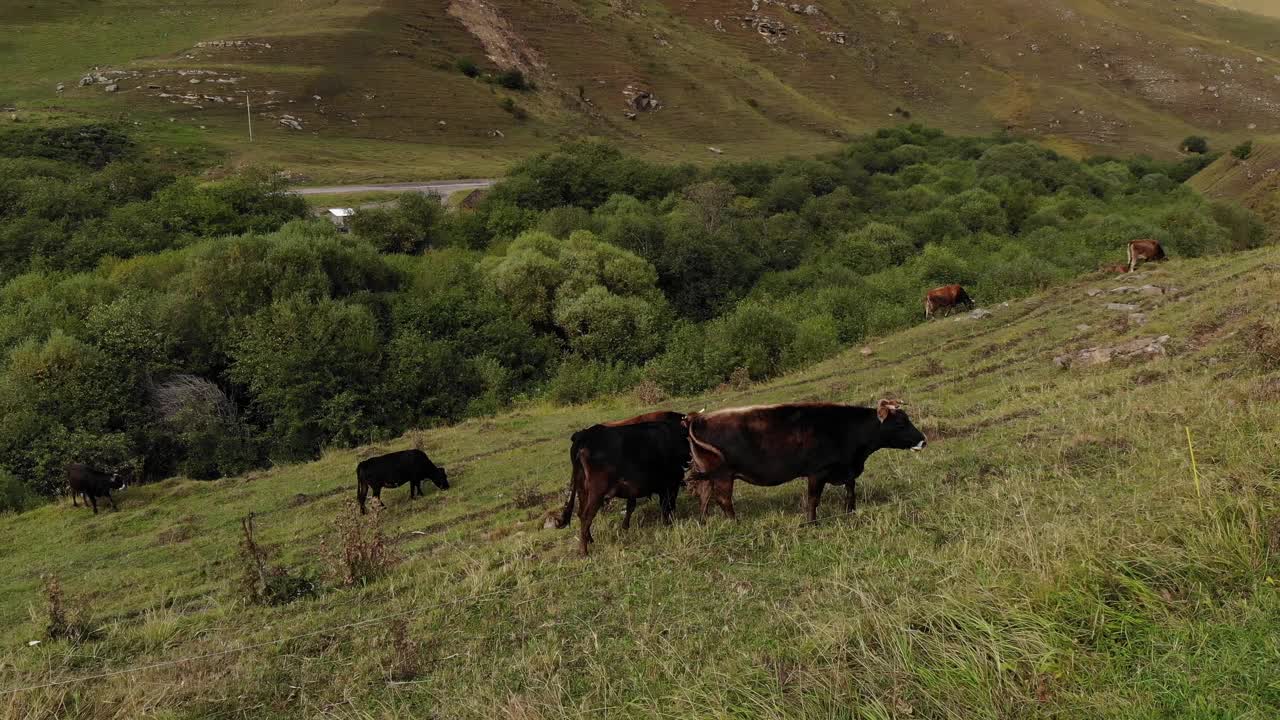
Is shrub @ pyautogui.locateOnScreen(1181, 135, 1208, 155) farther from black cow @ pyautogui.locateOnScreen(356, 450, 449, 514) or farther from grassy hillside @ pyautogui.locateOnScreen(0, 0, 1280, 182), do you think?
black cow @ pyautogui.locateOnScreen(356, 450, 449, 514)

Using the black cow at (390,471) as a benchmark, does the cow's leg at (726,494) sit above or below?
above

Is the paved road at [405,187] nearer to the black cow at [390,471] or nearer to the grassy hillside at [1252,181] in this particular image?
the black cow at [390,471]

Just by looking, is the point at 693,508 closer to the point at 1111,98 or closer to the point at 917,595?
the point at 917,595

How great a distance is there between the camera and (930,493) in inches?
328

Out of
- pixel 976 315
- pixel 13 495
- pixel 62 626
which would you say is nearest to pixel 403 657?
pixel 62 626

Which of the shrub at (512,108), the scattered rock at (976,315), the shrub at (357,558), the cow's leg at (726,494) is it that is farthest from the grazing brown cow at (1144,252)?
the shrub at (512,108)

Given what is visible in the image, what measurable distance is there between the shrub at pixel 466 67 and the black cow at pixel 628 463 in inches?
3834

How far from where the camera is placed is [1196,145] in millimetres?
101812

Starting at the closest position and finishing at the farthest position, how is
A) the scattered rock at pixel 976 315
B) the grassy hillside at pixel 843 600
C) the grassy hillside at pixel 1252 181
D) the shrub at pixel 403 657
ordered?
the grassy hillside at pixel 843 600 → the shrub at pixel 403 657 → the scattered rock at pixel 976 315 → the grassy hillside at pixel 1252 181

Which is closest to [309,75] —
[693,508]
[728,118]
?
[728,118]

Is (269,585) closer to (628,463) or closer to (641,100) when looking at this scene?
(628,463)

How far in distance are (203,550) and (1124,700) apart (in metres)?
15.8

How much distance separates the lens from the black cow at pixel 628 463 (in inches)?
364

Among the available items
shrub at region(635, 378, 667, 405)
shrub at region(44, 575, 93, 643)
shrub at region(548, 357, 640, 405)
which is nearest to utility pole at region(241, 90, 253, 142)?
shrub at region(548, 357, 640, 405)
